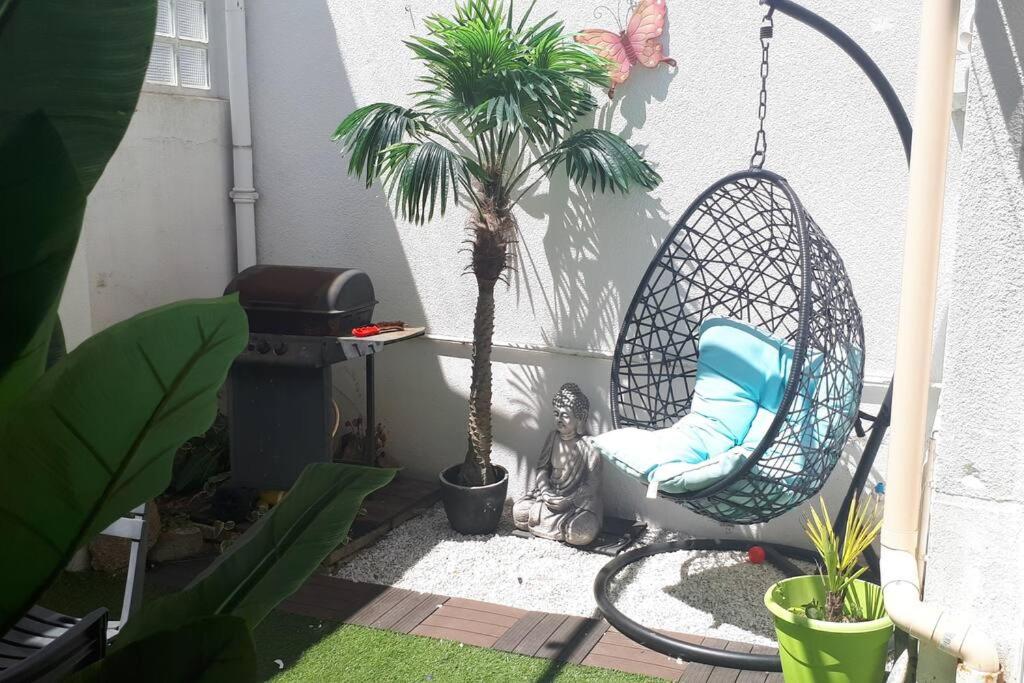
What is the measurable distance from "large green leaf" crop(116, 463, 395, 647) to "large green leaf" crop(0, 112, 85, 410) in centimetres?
22

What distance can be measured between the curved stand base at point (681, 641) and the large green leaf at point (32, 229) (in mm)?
3199

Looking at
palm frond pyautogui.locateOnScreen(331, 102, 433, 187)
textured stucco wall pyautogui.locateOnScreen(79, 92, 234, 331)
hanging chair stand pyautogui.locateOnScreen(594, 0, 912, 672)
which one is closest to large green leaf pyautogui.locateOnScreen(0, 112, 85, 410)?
hanging chair stand pyautogui.locateOnScreen(594, 0, 912, 672)

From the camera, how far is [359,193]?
5.39 metres

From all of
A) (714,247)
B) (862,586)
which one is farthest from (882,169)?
(862,586)

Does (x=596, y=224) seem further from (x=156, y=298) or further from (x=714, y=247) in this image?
(x=156, y=298)

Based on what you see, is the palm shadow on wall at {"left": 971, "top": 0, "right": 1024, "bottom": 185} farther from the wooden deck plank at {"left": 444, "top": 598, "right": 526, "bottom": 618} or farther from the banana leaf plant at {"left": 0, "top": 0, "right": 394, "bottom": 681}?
the wooden deck plank at {"left": 444, "top": 598, "right": 526, "bottom": 618}

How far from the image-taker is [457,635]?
12.3 ft

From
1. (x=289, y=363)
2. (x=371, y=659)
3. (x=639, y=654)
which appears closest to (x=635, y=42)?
(x=289, y=363)

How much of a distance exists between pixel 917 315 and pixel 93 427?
8.37ft

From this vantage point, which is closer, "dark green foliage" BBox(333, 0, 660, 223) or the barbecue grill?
"dark green foliage" BBox(333, 0, 660, 223)

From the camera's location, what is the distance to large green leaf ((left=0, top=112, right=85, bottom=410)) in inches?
25.0

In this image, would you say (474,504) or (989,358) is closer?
(989,358)

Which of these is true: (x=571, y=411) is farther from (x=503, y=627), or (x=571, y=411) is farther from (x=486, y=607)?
(x=503, y=627)

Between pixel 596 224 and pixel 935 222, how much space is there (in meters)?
2.24
